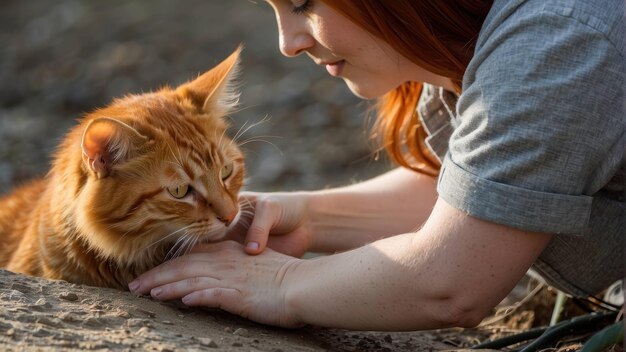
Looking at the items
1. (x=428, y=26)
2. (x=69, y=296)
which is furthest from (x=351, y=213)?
(x=69, y=296)

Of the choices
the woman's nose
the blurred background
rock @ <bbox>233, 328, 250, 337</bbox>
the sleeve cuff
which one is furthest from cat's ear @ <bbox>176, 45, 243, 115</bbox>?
the blurred background

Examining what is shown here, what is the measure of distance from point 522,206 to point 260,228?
0.89 metres

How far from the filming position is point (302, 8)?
240cm

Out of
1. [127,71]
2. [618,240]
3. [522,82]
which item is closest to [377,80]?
[522,82]

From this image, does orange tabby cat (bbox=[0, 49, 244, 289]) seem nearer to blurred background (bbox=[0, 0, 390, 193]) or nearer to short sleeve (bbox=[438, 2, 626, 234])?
short sleeve (bbox=[438, 2, 626, 234])

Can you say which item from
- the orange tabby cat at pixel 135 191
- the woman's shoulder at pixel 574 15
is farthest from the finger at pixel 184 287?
the woman's shoulder at pixel 574 15

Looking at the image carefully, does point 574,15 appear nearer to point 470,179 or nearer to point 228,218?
point 470,179

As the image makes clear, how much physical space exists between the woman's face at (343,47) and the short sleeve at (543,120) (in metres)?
0.44

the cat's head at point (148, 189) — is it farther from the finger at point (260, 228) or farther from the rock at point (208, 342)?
the rock at point (208, 342)

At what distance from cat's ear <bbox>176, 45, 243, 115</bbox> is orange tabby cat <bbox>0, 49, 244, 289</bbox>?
0.05ft

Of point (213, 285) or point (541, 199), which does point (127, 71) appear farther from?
point (541, 199)

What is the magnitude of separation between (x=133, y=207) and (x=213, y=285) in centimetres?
32

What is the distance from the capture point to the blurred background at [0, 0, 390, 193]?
18.4 feet

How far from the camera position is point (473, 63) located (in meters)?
2.10
